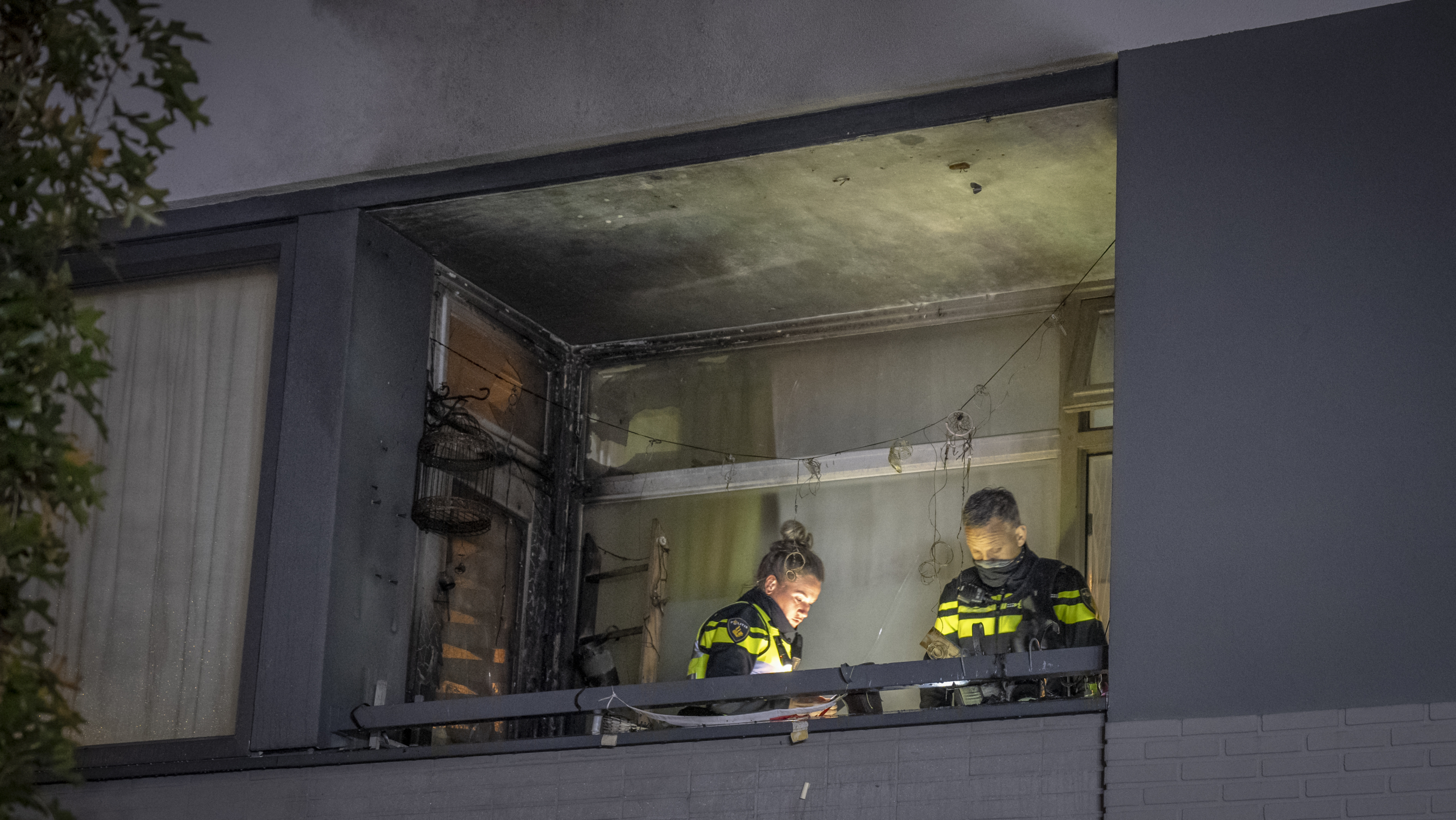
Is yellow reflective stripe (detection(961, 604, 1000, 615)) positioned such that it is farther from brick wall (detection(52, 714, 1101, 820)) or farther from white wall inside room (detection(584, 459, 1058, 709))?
brick wall (detection(52, 714, 1101, 820))

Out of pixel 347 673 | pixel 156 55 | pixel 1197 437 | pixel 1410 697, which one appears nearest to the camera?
pixel 156 55

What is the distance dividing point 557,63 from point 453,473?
247 centimetres

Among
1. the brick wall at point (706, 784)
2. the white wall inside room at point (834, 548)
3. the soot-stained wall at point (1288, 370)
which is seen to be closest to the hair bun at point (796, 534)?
the white wall inside room at point (834, 548)

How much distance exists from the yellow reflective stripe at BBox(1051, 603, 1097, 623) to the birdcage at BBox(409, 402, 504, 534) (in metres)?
3.28

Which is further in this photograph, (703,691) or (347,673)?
(347,673)

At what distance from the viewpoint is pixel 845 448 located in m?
10.1

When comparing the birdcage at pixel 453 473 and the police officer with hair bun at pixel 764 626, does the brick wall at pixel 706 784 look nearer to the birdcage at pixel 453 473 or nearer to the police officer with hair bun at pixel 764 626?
the police officer with hair bun at pixel 764 626

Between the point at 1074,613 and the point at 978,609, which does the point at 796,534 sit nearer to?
the point at 978,609

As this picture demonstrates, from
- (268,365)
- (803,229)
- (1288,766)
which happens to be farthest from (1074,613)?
(268,365)

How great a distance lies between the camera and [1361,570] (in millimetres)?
6047

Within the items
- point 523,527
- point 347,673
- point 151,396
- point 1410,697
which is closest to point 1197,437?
point 1410,697

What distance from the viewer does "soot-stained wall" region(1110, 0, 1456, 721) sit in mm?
6039

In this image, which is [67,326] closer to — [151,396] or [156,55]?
[156,55]

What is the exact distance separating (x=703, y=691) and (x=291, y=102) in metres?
4.05
